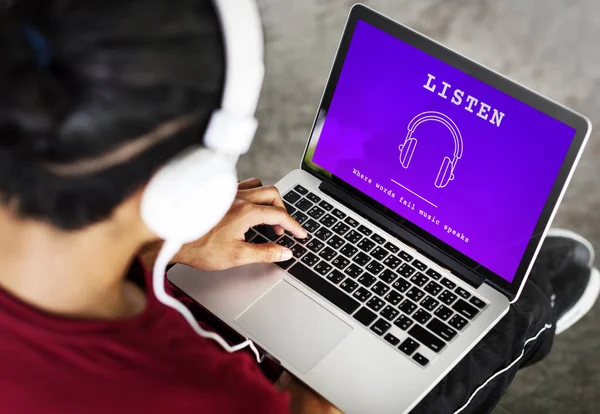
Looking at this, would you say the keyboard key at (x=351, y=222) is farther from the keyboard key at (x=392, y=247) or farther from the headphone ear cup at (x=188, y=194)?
the headphone ear cup at (x=188, y=194)

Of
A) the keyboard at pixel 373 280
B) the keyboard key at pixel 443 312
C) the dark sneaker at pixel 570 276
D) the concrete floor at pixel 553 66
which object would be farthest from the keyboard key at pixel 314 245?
the concrete floor at pixel 553 66

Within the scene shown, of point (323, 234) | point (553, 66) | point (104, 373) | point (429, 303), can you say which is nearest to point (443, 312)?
point (429, 303)

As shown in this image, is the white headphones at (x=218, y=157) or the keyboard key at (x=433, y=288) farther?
the keyboard key at (x=433, y=288)

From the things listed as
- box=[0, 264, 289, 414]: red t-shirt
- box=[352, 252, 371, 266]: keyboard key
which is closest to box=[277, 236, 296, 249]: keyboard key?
box=[352, 252, 371, 266]: keyboard key

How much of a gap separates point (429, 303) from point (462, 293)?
0.05 meters

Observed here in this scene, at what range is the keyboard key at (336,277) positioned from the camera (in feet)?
3.27

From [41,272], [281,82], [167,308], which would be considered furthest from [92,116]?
[281,82]

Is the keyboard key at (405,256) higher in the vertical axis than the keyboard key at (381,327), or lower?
higher

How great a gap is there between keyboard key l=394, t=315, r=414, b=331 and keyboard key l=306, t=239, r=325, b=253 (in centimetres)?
17

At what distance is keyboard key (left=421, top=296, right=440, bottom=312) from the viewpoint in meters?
0.96

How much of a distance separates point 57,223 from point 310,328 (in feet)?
1.49

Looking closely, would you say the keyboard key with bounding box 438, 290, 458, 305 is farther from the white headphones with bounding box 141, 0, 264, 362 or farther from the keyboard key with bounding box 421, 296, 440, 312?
the white headphones with bounding box 141, 0, 264, 362

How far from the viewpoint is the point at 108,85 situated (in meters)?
0.51

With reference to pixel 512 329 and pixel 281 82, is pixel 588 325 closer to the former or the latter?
pixel 512 329
